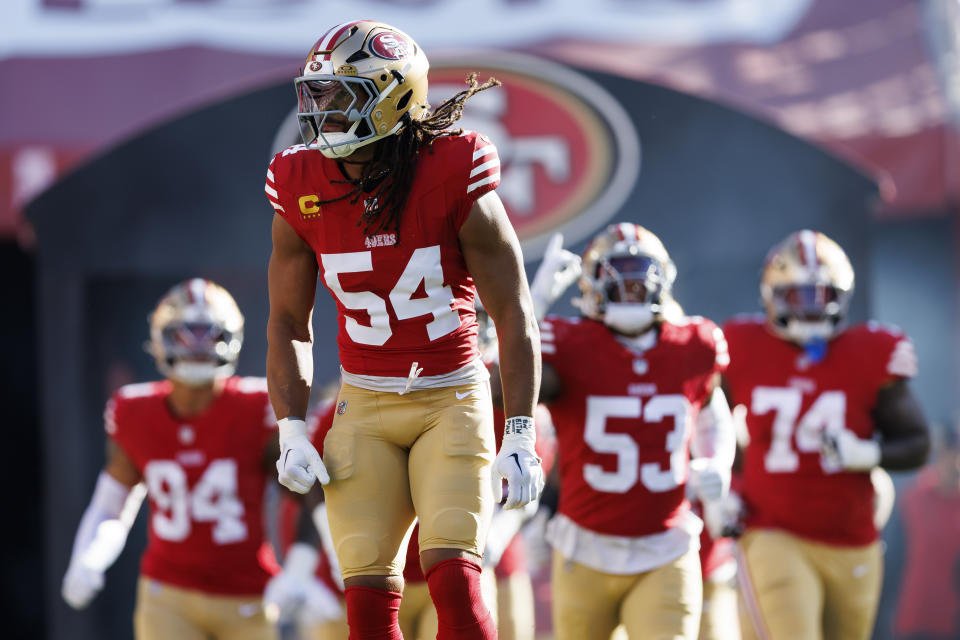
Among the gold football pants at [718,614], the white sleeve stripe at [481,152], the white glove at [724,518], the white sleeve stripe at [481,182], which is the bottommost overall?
the gold football pants at [718,614]

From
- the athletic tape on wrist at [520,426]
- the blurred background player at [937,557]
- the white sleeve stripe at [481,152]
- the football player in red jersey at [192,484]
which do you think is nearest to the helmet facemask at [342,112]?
the white sleeve stripe at [481,152]

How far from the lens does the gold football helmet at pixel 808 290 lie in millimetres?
5266

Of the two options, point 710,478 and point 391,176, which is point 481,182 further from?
point 710,478

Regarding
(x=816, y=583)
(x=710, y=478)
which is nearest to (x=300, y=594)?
(x=710, y=478)

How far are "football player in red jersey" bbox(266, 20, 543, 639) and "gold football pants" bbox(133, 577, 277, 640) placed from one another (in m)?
2.04

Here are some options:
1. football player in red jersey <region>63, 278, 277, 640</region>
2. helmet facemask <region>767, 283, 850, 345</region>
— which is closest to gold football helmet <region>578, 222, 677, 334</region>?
helmet facemask <region>767, 283, 850, 345</region>

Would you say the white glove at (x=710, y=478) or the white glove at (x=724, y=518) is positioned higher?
the white glove at (x=710, y=478)

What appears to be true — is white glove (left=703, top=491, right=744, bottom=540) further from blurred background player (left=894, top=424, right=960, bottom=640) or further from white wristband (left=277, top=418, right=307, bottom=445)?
blurred background player (left=894, top=424, right=960, bottom=640)

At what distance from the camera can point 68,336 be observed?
281 inches

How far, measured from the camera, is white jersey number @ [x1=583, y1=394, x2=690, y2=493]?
4324mm

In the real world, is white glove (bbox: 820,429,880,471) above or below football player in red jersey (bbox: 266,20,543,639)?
below

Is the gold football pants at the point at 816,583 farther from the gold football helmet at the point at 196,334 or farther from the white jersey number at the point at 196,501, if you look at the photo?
the gold football helmet at the point at 196,334

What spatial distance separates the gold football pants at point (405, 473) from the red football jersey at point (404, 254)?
0.32ft

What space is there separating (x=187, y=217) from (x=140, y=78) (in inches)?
87.6
